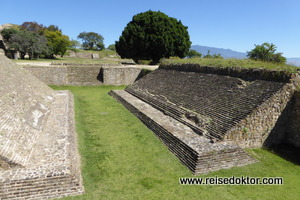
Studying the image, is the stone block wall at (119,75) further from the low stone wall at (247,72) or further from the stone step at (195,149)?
the stone step at (195,149)

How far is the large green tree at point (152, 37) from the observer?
29.9 meters

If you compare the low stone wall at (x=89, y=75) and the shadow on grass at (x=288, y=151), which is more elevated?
the low stone wall at (x=89, y=75)

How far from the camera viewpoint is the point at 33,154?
21.5 ft

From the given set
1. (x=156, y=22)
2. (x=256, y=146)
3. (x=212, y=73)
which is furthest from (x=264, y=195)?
(x=156, y=22)

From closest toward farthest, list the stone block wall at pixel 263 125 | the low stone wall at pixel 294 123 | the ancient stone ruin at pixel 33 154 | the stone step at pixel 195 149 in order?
the ancient stone ruin at pixel 33 154 < the stone step at pixel 195 149 < the stone block wall at pixel 263 125 < the low stone wall at pixel 294 123

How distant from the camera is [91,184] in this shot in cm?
598

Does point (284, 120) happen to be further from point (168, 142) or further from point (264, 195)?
point (168, 142)

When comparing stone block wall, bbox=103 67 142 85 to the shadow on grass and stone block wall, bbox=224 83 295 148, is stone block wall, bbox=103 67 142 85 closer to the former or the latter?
stone block wall, bbox=224 83 295 148

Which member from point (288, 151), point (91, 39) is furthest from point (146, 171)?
point (91, 39)

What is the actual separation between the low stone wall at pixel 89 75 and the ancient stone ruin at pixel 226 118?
1295 centimetres

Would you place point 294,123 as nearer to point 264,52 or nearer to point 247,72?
point 247,72

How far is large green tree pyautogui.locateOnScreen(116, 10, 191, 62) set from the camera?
2986cm

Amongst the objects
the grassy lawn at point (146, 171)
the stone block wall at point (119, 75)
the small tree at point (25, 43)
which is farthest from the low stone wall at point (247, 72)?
the small tree at point (25, 43)

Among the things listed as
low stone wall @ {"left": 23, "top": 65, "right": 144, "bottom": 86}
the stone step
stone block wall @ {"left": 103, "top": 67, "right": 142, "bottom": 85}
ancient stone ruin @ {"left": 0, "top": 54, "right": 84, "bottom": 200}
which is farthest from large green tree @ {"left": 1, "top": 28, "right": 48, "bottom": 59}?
the stone step
